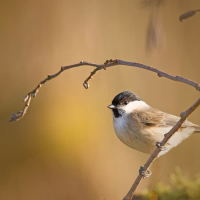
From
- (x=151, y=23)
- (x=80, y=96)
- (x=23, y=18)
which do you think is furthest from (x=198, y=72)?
(x=151, y=23)

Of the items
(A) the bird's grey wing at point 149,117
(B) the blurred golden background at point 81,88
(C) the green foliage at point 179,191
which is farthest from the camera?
(B) the blurred golden background at point 81,88

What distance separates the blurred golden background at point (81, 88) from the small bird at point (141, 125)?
1244 millimetres

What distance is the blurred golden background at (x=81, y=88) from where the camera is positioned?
354 centimetres

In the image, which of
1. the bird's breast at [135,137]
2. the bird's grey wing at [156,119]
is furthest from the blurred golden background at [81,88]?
the bird's breast at [135,137]

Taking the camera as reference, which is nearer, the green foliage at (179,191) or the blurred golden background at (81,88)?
the green foliage at (179,191)

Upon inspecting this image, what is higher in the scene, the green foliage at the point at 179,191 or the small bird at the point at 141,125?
the small bird at the point at 141,125

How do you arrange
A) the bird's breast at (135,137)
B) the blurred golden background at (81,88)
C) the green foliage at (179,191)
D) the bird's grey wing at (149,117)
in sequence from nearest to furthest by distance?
the green foliage at (179,191) < the bird's breast at (135,137) < the bird's grey wing at (149,117) < the blurred golden background at (81,88)

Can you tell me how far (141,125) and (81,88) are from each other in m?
1.65

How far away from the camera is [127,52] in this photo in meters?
3.69

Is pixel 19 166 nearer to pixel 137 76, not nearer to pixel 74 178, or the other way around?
pixel 74 178

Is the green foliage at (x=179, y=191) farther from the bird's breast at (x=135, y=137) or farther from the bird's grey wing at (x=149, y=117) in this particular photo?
the bird's grey wing at (x=149, y=117)

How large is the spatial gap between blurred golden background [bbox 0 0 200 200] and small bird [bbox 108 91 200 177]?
1244mm

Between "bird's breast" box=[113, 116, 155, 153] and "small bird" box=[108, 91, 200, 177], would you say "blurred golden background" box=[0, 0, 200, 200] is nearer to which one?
"small bird" box=[108, 91, 200, 177]

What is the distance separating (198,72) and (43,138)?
1833mm
